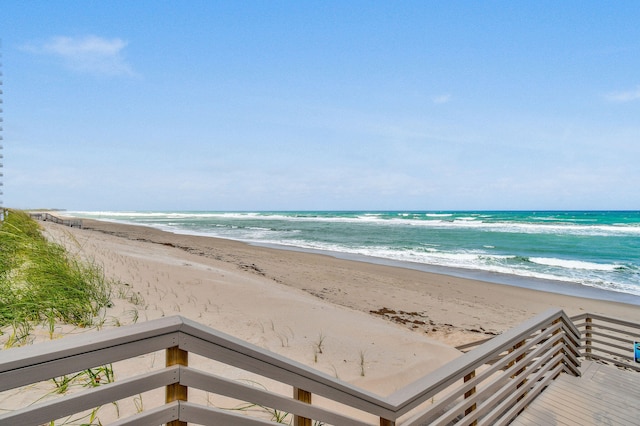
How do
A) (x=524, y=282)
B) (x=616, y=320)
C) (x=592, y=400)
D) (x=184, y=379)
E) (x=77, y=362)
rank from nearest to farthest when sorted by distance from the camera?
(x=77, y=362)
(x=184, y=379)
(x=592, y=400)
(x=616, y=320)
(x=524, y=282)

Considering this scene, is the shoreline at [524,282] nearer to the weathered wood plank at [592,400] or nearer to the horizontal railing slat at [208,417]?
the weathered wood plank at [592,400]

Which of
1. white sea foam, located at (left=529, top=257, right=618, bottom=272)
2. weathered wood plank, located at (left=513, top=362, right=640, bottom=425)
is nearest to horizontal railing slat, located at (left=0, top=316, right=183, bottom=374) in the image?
weathered wood plank, located at (left=513, top=362, right=640, bottom=425)

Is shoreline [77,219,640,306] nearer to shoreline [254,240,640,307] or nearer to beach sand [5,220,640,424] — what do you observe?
shoreline [254,240,640,307]

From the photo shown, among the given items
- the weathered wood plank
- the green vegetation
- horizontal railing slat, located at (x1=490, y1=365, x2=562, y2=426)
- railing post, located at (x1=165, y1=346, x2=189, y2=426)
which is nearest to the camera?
railing post, located at (x1=165, y1=346, x2=189, y2=426)

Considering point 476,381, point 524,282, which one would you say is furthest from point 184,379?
point 524,282

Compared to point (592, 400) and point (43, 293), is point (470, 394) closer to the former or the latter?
point (592, 400)

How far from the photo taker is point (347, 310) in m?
10.3

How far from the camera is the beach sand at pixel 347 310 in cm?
591

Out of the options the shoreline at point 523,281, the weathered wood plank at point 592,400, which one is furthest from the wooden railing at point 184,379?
the shoreline at point 523,281

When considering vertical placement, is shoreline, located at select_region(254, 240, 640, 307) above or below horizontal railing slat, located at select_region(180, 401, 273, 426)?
below

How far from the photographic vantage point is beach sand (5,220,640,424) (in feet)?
19.4

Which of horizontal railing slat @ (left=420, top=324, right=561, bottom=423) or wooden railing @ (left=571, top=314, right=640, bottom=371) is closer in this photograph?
horizontal railing slat @ (left=420, top=324, right=561, bottom=423)

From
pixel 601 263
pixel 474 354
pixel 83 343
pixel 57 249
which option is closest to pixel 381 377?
pixel 474 354

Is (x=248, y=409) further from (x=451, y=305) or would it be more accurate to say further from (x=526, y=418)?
(x=451, y=305)
